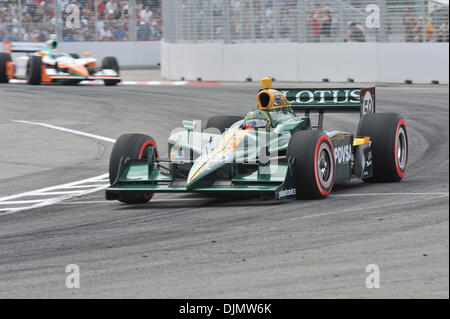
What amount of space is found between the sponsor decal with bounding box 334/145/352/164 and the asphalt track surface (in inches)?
15.0

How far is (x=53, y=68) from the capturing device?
27.5m

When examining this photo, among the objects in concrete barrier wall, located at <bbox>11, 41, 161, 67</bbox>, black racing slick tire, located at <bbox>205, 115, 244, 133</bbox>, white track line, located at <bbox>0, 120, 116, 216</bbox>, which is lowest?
white track line, located at <bbox>0, 120, 116, 216</bbox>

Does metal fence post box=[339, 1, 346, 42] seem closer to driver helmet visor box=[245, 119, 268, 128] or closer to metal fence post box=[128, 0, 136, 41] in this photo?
metal fence post box=[128, 0, 136, 41]

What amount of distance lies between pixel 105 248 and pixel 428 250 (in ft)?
9.09

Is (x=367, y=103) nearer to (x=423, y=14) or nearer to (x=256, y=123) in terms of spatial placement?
(x=256, y=123)

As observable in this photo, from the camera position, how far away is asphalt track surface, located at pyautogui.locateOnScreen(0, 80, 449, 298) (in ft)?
21.0

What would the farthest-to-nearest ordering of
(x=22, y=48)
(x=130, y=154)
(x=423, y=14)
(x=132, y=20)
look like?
(x=132, y=20) < (x=22, y=48) < (x=423, y=14) < (x=130, y=154)

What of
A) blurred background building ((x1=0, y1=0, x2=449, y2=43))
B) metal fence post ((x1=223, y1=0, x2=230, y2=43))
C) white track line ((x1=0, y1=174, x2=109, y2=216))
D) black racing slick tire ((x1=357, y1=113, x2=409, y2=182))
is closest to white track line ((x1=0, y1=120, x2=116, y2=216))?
white track line ((x1=0, y1=174, x2=109, y2=216))

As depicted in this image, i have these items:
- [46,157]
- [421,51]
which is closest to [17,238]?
[46,157]

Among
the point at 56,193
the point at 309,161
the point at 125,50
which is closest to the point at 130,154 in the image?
the point at 56,193

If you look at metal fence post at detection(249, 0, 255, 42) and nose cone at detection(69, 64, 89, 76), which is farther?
metal fence post at detection(249, 0, 255, 42)

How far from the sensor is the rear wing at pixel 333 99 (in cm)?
1230

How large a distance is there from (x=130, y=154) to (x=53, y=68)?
17.6 metres

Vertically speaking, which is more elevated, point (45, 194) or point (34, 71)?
point (34, 71)
